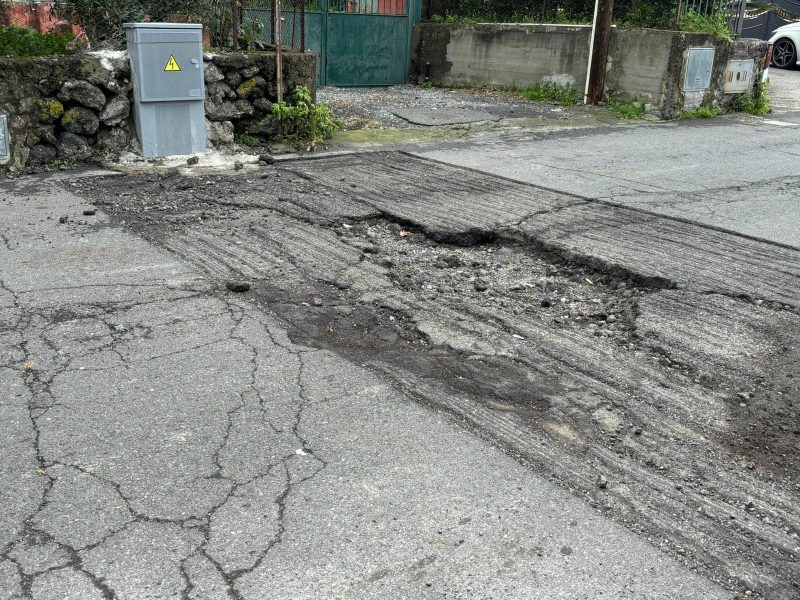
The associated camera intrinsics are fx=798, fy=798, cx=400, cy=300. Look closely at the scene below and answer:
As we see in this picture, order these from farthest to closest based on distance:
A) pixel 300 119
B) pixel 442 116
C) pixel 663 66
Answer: pixel 663 66 < pixel 442 116 < pixel 300 119

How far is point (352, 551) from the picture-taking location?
2809 millimetres

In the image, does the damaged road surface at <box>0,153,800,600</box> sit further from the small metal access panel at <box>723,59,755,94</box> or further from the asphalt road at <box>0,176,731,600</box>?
the small metal access panel at <box>723,59,755,94</box>

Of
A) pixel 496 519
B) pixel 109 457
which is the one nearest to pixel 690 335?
pixel 496 519

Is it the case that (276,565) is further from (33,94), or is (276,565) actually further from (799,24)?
(799,24)

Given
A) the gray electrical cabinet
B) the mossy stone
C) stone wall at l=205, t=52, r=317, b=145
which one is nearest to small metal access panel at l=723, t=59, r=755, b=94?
stone wall at l=205, t=52, r=317, b=145

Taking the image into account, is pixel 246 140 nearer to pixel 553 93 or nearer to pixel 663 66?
pixel 553 93

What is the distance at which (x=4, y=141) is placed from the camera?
26.3 feet

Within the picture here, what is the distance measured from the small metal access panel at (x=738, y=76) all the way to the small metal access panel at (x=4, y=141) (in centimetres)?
1127

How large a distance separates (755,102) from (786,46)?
869cm

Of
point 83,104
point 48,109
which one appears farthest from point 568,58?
point 48,109

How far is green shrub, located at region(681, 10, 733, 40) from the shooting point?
13133 millimetres

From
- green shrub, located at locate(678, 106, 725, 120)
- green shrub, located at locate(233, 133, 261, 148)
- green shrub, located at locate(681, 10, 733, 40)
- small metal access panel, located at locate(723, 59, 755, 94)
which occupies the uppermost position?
green shrub, located at locate(681, 10, 733, 40)

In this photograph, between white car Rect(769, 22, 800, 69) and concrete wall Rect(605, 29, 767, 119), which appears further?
white car Rect(769, 22, 800, 69)

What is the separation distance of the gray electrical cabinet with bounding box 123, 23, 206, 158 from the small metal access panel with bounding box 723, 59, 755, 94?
930 centimetres
